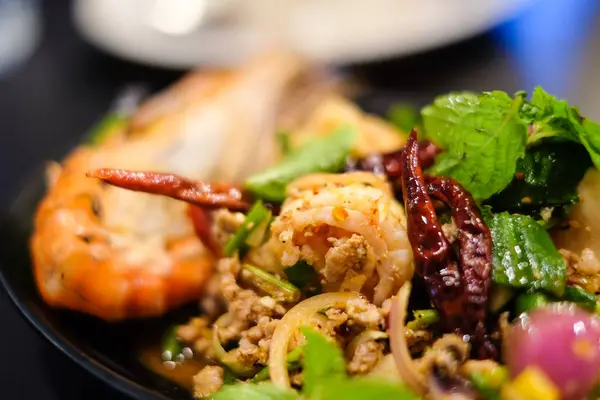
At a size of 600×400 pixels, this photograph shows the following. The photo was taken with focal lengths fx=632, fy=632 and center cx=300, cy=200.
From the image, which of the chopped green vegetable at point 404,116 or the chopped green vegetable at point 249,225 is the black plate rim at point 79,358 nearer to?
the chopped green vegetable at point 249,225

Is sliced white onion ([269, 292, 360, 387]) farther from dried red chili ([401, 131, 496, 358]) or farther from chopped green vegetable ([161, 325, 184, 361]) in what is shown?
chopped green vegetable ([161, 325, 184, 361])

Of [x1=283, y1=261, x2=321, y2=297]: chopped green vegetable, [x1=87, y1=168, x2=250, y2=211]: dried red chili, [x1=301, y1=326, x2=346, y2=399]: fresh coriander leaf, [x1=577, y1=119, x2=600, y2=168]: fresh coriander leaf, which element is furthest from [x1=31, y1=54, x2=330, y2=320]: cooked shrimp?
[x1=577, y1=119, x2=600, y2=168]: fresh coriander leaf

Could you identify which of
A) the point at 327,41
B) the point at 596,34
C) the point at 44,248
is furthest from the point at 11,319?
the point at 596,34

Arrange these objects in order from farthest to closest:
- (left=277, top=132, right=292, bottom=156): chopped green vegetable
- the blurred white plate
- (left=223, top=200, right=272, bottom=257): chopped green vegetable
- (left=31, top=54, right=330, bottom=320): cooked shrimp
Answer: the blurred white plate, (left=277, top=132, right=292, bottom=156): chopped green vegetable, (left=31, top=54, right=330, bottom=320): cooked shrimp, (left=223, top=200, right=272, bottom=257): chopped green vegetable

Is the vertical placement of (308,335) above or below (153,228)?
above

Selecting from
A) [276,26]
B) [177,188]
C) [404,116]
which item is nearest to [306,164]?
[177,188]

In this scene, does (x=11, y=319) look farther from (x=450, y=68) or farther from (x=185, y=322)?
(x=450, y=68)

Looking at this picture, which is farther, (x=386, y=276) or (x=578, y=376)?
(x=386, y=276)

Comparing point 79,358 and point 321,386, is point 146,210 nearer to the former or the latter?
point 79,358
